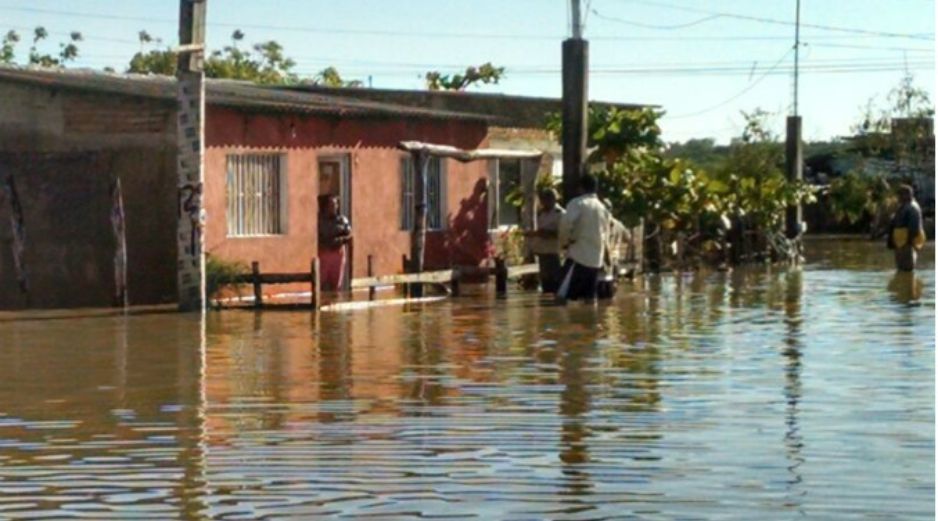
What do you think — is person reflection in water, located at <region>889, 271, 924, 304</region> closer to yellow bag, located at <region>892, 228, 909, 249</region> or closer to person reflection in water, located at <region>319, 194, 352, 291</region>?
yellow bag, located at <region>892, 228, 909, 249</region>

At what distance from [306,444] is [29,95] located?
1559 centimetres

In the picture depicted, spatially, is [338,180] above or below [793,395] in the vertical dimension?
above

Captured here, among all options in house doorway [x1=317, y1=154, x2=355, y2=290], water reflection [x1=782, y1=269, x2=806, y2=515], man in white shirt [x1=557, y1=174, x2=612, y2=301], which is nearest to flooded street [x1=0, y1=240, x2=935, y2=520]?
water reflection [x1=782, y1=269, x2=806, y2=515]

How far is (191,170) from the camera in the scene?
83.5ft

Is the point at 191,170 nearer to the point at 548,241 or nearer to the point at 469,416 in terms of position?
the point at 548,241

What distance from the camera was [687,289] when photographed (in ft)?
105

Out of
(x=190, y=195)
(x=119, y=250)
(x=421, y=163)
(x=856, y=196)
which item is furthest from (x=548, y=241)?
(x=856, y=196)

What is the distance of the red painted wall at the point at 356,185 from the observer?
2812cm

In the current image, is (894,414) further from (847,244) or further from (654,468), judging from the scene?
(847,244)

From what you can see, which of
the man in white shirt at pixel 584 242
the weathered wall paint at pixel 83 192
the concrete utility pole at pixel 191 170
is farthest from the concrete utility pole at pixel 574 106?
the concrete utility pole at pixel 191 170

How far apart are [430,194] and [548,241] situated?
537cm

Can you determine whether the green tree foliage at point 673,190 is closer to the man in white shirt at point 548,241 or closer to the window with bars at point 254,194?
the man in white shirt at point 548,241

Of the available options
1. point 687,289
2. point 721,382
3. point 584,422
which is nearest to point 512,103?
point 687,289

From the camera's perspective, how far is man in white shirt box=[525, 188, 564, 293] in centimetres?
2873
